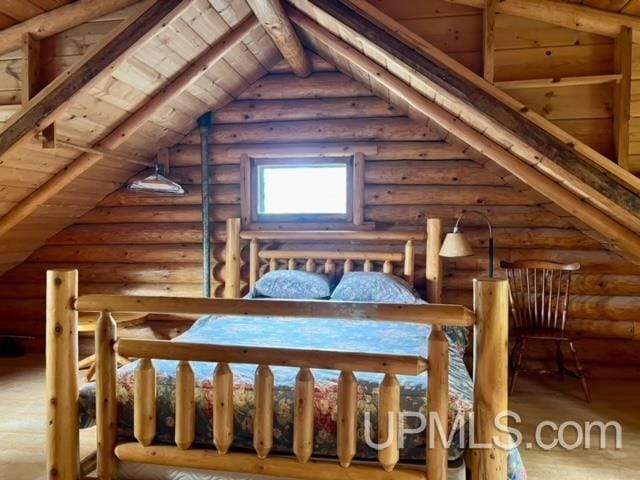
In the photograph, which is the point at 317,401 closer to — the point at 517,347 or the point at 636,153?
the point at 636,153

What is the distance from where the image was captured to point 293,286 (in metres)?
3.62

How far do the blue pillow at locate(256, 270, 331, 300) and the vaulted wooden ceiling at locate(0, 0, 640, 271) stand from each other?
59.6 inches

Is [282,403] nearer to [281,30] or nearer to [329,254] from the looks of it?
[329,254]

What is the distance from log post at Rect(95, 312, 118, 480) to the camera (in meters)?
1.89

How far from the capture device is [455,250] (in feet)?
10.8

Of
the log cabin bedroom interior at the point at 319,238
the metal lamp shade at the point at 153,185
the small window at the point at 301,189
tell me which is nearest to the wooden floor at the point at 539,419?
the log cabin bedroom interior at the point at 319,238

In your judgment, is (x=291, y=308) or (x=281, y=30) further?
(x=281, y=30)

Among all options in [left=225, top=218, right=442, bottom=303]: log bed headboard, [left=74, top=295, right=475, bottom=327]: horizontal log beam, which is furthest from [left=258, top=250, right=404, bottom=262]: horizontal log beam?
[left=74, top=295, right=475, bottom=327]: horizontal log beam

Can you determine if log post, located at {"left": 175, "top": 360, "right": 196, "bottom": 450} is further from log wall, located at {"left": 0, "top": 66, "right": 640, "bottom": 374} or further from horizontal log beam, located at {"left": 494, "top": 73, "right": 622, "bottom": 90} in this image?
log wall, located at {"left": 0, "top": 66, "right": 640, "bottom": 374}

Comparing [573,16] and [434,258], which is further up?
[573,16]

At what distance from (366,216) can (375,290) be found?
2.82 feet

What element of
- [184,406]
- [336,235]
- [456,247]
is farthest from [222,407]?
[336,235]

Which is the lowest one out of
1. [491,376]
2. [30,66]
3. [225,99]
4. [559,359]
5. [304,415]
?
[559,359]

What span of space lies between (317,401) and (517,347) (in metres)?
2.26
